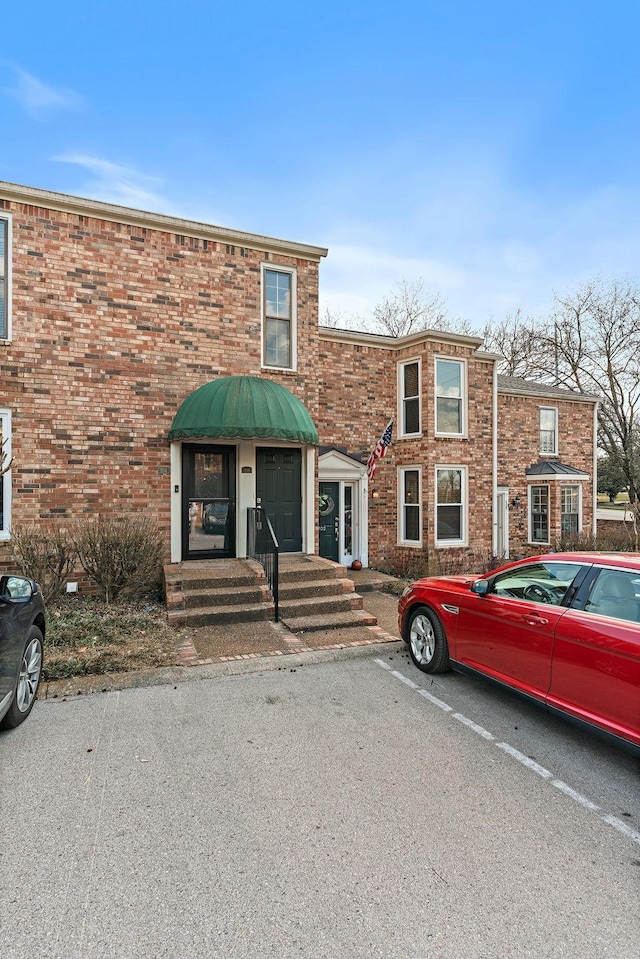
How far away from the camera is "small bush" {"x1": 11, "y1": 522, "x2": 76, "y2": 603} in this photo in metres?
7.24

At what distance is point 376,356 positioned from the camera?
1244 centimetres

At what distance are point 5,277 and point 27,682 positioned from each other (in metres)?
6.94

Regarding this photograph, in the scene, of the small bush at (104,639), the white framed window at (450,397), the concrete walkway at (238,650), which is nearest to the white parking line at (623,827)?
the concrete walkway at (238,650)

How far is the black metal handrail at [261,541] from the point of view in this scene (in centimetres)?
793

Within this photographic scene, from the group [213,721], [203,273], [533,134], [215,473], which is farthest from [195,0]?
[213,721]

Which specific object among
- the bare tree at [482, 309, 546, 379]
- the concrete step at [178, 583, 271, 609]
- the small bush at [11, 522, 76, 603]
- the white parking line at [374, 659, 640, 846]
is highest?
the bare tree at [482, 309, 546, 379]

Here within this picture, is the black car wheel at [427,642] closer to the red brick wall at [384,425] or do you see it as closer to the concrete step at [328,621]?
the concrete step at [328,621]

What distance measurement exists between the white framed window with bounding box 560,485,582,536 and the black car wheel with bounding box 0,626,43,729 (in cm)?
1524

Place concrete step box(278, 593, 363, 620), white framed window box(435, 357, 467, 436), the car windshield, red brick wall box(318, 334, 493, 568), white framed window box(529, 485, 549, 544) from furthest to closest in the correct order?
white framed window box(529, 485, 549, 544), white framed window box(435, 357, 467, 436), red brick wall box(318, 334, 493, 568), concrete step box(278, 593, 363, 620), the car windshield

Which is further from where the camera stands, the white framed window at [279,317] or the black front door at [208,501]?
the white framed window at [279,317]

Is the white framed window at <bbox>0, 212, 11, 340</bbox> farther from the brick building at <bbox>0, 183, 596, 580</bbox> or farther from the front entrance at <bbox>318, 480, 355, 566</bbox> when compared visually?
the front entrance at <bbox>318, 480, 355, 566</bbox>

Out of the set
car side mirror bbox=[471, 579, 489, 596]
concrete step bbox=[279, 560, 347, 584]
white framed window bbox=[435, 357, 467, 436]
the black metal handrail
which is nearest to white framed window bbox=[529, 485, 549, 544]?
white framed window bbox=[435, 357, 467, 436]

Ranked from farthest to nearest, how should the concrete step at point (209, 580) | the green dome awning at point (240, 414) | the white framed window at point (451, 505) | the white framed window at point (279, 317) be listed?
the white framed window at point (451, 505), the white framed window at point (279, 317), the green dome awning at point (240, 414), the concrete step at point (209, 580)

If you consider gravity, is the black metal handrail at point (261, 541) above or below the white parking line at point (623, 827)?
above
